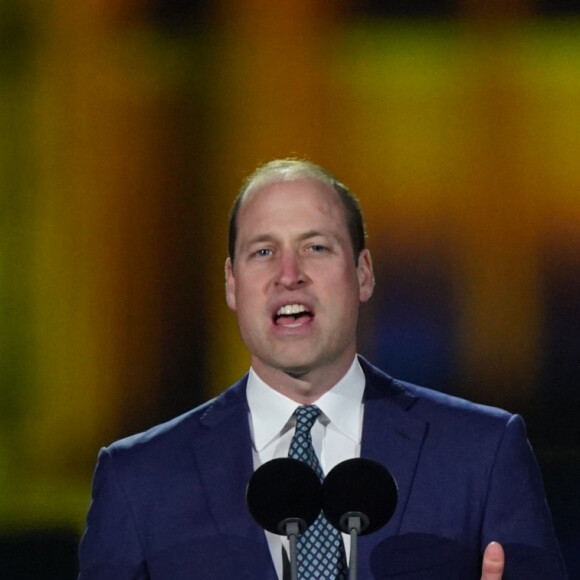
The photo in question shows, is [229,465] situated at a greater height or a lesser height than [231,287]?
lesser

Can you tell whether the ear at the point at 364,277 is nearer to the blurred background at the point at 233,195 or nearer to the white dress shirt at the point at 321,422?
the white dress shirt at the point at 321,422

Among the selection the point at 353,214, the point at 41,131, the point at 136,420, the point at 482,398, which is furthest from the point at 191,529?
the point at 41,131

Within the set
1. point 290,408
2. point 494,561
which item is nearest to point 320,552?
point 290,408

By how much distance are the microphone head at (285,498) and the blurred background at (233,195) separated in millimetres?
1369

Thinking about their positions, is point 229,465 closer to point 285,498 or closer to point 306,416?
point 306,416

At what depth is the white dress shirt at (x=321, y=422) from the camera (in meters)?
1.85

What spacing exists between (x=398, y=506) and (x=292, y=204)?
1.79 feet

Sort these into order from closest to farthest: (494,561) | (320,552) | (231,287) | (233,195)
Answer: (494,561)
(320,552)
(231,287)
(233,195)

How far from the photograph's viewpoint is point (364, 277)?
78.6 inches

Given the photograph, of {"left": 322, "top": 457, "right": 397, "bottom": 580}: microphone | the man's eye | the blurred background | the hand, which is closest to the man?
the man's eye

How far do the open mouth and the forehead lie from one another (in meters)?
0.16

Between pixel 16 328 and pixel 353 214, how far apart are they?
1088 mm

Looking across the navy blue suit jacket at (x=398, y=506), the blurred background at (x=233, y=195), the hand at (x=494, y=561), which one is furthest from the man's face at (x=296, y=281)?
the blurred background at (x=233, y=195)

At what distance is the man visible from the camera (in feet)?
5.73
